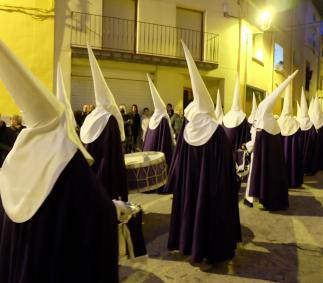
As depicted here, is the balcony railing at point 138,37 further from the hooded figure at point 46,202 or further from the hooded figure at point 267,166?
the hooded figure at point 46,202

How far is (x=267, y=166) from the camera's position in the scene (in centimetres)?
822

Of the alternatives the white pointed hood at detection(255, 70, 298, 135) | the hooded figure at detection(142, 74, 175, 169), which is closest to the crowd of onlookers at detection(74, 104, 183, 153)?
the hooded figure at detection(142, 74, 175, 169)

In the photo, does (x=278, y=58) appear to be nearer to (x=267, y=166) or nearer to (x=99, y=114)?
(x=267, y=166)

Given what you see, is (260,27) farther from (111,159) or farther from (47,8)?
(111,159)

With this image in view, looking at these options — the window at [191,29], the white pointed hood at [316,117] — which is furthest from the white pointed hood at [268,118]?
the window at [191,29]

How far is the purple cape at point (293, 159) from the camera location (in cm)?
1079

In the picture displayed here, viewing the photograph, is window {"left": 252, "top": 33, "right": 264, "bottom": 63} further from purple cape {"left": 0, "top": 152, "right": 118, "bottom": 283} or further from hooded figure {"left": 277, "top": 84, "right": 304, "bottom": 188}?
purple cape {"left": 0, "top": 152, "right": 118, "bottom": 283}

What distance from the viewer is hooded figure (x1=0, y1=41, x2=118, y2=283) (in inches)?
87.9

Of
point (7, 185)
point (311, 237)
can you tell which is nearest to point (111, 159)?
point (311, 237)

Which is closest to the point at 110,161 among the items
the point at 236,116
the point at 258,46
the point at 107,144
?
the point at 107,144

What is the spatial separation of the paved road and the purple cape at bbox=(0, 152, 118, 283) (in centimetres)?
108

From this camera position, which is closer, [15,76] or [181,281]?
[15,76]

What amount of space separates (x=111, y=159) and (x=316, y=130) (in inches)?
396

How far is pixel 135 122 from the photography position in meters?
14.7
